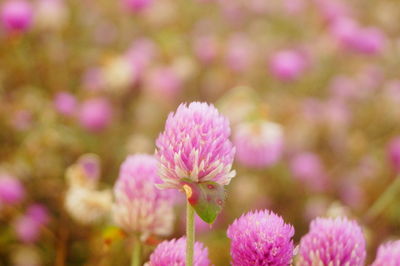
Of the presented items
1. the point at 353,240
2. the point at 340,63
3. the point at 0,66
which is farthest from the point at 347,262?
the point at 340,63

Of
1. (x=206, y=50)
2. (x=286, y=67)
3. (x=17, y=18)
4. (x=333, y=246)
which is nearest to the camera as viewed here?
(x=333, y=246)

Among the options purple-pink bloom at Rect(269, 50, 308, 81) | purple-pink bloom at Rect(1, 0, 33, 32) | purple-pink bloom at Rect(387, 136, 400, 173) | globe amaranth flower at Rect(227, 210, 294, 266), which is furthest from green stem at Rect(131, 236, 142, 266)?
purple-pink bloom at Rect(269, 50, 308, 81)

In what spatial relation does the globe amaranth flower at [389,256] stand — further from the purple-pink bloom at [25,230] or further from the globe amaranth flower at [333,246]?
the purple-pink bloom at [25,230]

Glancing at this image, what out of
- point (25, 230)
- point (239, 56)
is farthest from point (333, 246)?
point (239, 56)

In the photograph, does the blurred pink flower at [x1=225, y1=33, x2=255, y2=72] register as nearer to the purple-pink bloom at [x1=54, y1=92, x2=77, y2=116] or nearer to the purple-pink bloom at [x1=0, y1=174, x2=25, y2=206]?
the purple-pink bloom at [x1=54, y1=92, x2=77, y2=116]

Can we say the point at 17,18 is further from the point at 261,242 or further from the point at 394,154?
the point at 261,242

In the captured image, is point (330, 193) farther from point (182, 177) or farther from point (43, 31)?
point (182, 177)
